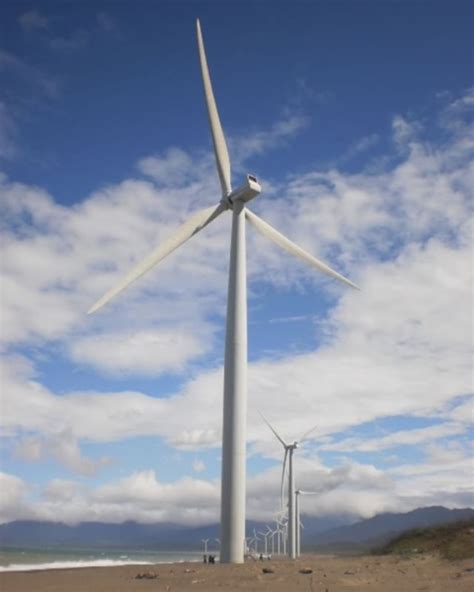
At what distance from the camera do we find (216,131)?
38.1 meters

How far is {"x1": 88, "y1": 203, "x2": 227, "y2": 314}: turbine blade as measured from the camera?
31391 millimetres

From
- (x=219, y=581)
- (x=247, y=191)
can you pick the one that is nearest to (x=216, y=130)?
(x=247, y=191)

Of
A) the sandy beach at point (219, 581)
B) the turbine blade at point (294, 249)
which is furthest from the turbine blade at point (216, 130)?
the sandy beach at point (219, 581)

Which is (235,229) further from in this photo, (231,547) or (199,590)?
(199,590)

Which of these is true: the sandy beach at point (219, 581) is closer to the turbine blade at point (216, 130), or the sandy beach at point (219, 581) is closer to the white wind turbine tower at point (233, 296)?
the white wind turbine tower at point (233, 296)

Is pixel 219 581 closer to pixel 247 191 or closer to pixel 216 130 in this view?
pixel 247 191

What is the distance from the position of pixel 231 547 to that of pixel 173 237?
17.8 m

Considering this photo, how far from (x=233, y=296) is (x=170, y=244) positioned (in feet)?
21.0

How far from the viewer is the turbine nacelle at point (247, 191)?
3447cm

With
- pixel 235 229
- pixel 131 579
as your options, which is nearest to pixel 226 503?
pixel 131 579

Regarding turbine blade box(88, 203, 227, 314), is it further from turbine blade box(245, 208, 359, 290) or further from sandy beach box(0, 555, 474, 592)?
sandy beach box(0, 555, 474, 592)

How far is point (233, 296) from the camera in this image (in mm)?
30453

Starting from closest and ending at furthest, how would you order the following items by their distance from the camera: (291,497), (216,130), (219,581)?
(219,581) → (216,130) → (291,497)

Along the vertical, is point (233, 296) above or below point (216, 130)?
below
